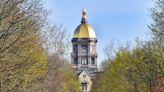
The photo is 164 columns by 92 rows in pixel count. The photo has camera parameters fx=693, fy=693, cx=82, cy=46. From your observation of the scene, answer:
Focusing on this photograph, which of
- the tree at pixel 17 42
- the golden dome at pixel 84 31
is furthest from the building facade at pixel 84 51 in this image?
the tree at pixel 17 42

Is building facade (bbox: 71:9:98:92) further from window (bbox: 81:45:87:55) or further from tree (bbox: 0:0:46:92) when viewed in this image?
tree (bbox: 0:0:46:92)

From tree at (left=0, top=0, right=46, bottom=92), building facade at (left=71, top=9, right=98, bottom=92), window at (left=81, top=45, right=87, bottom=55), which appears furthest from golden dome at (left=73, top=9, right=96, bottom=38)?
tree at (left=0, top=0, right=46, bottom=92)

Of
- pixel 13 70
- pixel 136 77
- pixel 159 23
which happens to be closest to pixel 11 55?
pixel 13 70

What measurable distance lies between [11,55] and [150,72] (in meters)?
25.2

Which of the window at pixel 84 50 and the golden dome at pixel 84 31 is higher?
the golden dome at pixel 84 31

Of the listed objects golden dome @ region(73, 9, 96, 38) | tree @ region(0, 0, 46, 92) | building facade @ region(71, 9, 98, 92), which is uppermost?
golden dome @ region(73, 9, 96, 38)

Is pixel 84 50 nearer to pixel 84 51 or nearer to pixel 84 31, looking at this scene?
pixel 84 51

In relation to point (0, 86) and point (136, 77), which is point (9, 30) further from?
point (136, 77)

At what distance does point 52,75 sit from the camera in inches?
2331

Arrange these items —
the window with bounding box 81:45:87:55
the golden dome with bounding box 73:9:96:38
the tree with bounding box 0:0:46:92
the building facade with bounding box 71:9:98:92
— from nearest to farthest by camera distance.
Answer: the tree with bounding box 0:0:46:92, the building facade with bounding box 71:9:98:92, the window with bounding box 81:45:87:55, the golden dome with bounding box 73:9:96:38

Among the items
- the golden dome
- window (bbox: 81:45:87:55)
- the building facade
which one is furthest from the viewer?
the golden dome

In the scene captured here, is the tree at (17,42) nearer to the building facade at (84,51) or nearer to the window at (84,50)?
the building facade at (84,51)

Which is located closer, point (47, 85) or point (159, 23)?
point (159, 23)

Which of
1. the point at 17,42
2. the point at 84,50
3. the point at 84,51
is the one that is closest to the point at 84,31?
the point at 84,50
